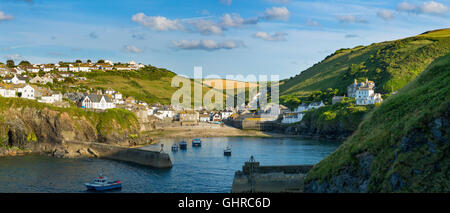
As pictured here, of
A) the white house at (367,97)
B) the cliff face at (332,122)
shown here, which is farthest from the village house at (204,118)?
the white house at (367,97)

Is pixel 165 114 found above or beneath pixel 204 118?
above

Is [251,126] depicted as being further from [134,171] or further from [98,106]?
[134,171]

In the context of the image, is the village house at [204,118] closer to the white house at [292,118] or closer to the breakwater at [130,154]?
the white house at [292,118]

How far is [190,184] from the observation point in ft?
150

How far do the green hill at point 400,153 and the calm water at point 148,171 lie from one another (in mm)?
18649

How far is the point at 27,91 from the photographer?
9875cm

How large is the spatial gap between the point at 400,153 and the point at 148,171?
3979 centimetres

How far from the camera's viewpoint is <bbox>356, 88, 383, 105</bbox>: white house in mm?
118875

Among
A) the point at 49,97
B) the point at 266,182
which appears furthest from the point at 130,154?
the point at 49,97

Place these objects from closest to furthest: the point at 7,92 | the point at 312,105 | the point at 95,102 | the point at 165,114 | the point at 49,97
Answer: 1. the point at 7,92
2. the point at 49,97
3. the point at 95,102
4. the point at 312,105
5. the point at 165,114

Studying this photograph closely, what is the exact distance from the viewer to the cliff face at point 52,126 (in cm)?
7212

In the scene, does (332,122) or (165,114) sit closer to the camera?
(332,122)

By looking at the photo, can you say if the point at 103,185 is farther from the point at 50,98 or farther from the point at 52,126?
the point at 50,98
